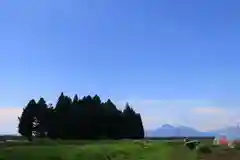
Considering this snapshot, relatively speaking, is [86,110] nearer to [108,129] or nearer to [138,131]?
[108,129]

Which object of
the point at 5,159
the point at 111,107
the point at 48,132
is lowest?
the point at 5,159

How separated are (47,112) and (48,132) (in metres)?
5.35

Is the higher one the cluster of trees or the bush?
the cluster of trees

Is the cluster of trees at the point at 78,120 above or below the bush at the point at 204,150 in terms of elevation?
above

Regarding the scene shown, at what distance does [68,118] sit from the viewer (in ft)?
244

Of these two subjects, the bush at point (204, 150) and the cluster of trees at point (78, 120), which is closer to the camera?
the bush at point (204, 150)

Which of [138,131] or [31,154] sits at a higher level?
[138,131]

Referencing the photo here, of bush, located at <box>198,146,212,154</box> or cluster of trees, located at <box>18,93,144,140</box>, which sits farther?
cluster of trees, located at <box>18,93,144,140</box>

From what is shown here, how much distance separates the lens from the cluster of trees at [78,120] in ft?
236

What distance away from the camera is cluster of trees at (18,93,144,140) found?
236ft

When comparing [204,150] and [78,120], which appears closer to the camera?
[204,150]

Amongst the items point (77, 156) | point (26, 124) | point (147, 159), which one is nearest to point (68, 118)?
point (26, 124)

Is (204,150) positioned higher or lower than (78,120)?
lower

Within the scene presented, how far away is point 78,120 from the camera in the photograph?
240 feet
